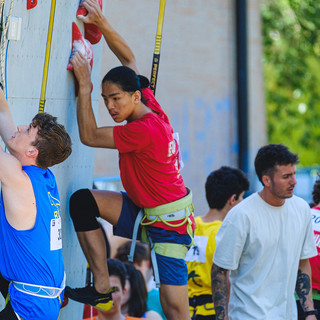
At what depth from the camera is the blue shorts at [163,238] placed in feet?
14.1

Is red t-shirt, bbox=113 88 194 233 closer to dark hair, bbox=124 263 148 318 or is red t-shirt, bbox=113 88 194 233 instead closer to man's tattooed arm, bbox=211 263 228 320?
man's tattooed arm, bbox=211 263 228 320

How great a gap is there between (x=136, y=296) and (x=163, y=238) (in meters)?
1.63

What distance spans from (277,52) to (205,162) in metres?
5.99

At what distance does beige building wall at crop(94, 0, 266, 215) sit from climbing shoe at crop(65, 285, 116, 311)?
5717mm

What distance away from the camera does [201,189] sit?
33.7 feet

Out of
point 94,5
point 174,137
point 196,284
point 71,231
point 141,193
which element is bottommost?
point 196,284

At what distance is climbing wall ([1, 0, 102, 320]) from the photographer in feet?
13.4

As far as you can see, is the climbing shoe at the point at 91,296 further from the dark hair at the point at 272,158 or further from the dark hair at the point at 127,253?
the dark hair at the point at 127,253

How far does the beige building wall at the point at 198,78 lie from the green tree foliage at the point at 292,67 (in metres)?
3.68

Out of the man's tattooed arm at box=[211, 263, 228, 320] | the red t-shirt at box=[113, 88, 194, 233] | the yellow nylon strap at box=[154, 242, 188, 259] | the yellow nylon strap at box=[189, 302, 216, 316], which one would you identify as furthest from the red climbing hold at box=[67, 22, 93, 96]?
the yellow nylon strap at box=[189, 302, 216, 316]

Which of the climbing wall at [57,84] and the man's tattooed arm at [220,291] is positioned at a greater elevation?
the climbing wall at [57,84]

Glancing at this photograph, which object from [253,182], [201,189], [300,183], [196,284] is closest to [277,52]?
[300,183]

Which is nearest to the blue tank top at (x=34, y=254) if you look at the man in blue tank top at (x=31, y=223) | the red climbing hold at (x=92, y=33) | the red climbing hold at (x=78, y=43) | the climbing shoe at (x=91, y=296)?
the man in blue tank top at (x=31, y=223)

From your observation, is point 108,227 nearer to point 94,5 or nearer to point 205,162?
point 94,5
